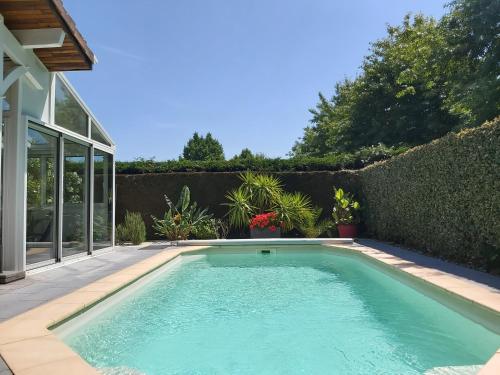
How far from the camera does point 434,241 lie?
8445mm

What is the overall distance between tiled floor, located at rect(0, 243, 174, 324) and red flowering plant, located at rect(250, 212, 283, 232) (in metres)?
4.10

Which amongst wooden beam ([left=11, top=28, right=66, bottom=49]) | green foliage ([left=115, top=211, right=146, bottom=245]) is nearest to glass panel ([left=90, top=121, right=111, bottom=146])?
wooden beam ([left=11, top=28, right=66, bottom=49])

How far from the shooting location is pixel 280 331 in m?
4.42

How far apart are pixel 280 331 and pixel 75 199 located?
5698mm

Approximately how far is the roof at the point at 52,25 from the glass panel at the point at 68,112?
0.50 metres

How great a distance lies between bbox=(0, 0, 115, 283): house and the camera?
20.1 feet

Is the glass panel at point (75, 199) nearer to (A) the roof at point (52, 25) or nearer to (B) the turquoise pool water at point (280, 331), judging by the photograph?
(A) the roof at point (52, 25)

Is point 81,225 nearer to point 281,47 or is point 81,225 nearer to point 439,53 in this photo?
point 281,47

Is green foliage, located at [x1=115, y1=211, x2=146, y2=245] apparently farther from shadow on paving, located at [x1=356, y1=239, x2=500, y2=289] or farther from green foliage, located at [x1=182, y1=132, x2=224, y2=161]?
green foliage, located at [x1=182, y1=132, x2=224, y2=161]

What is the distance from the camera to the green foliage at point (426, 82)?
1170 cm

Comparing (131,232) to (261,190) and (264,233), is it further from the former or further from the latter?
(261,190)

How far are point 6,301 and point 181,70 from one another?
503 inches

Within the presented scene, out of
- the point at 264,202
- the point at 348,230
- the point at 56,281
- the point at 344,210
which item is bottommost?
the point at 56,281

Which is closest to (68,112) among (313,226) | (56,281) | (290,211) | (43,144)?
(43,144)
